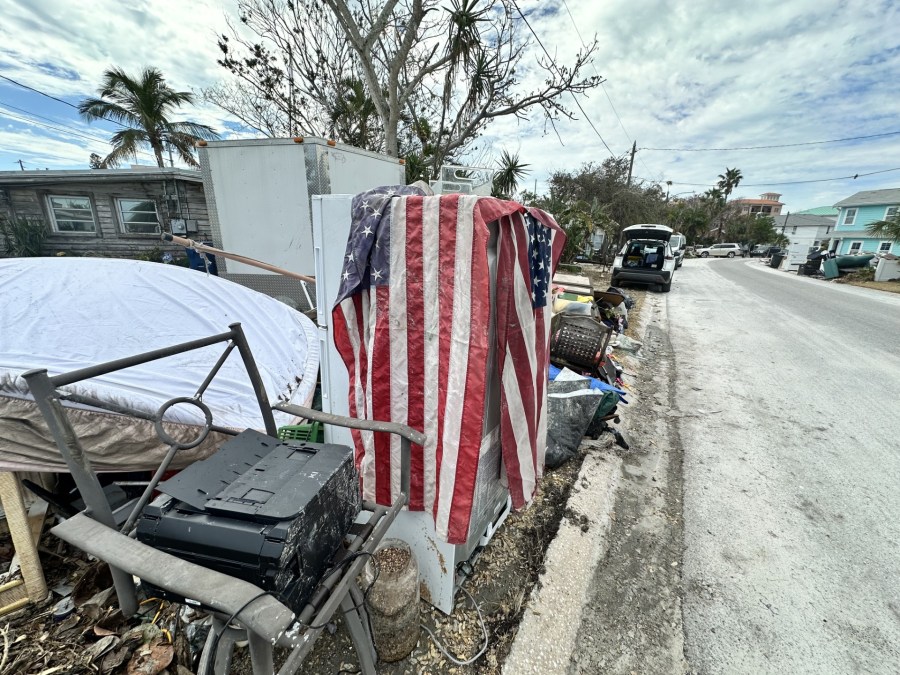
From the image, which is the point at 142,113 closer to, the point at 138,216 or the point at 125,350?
the point at 138,216

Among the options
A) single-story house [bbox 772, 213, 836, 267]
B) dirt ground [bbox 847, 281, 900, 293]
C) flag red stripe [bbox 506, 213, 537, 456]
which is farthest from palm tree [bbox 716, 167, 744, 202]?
flag red stripe [bbox 506, 213, 537, 456]

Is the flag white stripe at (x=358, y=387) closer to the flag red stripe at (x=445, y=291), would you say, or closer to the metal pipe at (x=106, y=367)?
the flag red stripe at (x=445, y=291)

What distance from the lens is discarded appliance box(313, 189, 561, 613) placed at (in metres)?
1.55

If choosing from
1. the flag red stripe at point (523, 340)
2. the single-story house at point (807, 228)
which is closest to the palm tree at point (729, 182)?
the single-story house at point (807, 228)

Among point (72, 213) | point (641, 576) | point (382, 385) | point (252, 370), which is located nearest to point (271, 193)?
point (252, 370)

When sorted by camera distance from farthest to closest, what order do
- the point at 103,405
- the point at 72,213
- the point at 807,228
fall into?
the point at 807,228
the point at 72,213
the point at 103,405

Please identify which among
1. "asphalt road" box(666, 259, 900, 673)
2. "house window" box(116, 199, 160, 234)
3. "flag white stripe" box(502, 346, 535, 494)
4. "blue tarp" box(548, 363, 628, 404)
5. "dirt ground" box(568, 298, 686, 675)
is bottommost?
"dirt ground" box(568, 298, 686, 675)

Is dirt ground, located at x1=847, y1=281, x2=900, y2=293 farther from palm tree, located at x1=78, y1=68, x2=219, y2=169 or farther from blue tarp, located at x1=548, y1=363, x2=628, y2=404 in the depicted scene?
palm tree, located at x1=78, y1=68, x2=219, y2=169

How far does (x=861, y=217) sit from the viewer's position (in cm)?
3294

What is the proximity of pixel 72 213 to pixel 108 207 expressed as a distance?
4.22 ft

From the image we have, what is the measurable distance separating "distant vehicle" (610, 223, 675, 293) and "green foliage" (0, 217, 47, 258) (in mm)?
17384

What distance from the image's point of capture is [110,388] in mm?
1908

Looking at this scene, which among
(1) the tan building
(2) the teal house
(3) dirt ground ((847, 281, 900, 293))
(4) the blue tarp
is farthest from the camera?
(1) the tan building

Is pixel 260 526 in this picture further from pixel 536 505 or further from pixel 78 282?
pixel 78 282
